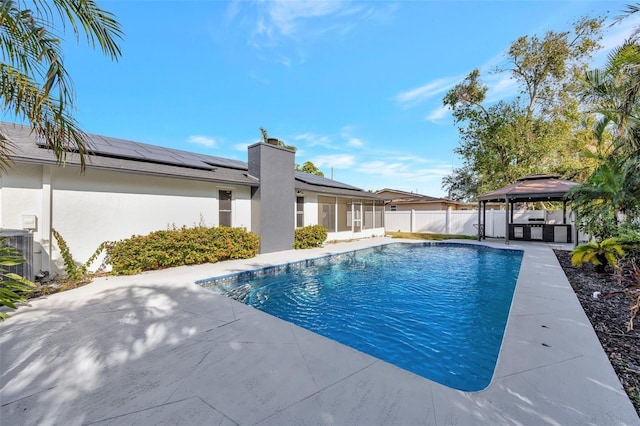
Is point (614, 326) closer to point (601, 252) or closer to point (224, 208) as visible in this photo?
point (601, 252)

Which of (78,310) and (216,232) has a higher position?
(216,232)

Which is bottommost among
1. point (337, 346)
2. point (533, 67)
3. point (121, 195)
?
point (337, 346)

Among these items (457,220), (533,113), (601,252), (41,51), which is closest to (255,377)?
(41,51)

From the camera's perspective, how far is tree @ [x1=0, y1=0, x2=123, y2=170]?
368 cm

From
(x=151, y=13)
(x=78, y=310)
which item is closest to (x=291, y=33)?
(x=151, y=13)

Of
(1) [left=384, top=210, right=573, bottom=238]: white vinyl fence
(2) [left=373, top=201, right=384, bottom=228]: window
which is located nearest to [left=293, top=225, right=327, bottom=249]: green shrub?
(2) [left=373, top=201, right=384, bottom=228]: window

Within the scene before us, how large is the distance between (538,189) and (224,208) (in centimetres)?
1522

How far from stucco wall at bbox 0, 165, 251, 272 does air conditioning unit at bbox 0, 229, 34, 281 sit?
3.17 feet

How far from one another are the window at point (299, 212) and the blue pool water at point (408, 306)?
3732 millimetres

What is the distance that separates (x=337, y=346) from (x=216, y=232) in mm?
7131

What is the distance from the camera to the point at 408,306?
575cm

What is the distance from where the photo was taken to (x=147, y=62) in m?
11.4

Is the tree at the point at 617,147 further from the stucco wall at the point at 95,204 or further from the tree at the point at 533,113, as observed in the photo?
the stucco wall at the point at 95,204

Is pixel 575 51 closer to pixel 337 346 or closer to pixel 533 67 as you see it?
pixel 533 67
